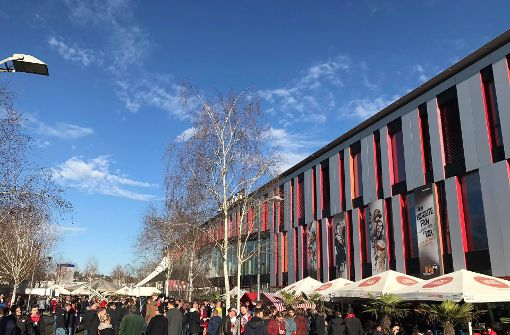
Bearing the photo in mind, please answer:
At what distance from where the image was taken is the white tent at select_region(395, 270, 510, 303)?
1249 cm

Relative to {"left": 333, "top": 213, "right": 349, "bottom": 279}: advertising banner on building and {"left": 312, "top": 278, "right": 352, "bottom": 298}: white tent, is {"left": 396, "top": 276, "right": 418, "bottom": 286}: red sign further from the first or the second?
{"left": 333, "top": 213, "right": 349, "bottom": 279}: advertising banner on building

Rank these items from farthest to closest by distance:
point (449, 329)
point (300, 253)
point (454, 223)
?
point (300, 253), point (454, 223), point (449, 329)

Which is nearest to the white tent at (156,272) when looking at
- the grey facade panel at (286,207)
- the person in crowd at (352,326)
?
the grey facade panel at (286,207)

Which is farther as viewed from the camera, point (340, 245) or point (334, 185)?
point (334, 185)

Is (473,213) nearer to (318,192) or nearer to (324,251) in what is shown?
(324,251)

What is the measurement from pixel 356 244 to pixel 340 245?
2361mm

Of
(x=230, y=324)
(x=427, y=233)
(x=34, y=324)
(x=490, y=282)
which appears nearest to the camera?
(x=230, y=324)

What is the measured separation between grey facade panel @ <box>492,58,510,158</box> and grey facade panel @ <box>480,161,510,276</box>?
983 mm

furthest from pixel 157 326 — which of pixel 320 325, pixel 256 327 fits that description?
pixel 320 325

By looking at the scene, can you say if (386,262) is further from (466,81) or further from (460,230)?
(466,81)

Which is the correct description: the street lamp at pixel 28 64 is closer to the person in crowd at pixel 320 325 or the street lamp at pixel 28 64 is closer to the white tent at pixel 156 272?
the person in crowd at pixel 320 325

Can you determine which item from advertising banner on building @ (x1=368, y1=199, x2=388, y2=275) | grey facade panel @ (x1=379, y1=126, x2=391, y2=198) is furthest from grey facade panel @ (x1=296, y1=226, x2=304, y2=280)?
grey facade panel @ (x1=379, y1=126, x2=391, y2=198)

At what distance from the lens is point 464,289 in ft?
41.3

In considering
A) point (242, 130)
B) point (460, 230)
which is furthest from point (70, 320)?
point (460, 230)
